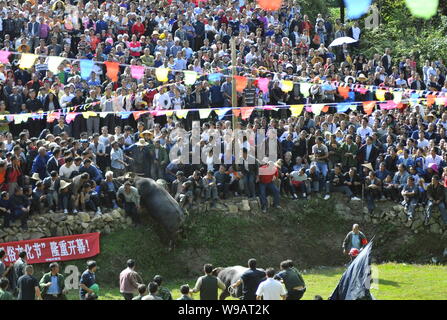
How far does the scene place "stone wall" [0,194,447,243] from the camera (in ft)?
75.0

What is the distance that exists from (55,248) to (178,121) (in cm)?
545

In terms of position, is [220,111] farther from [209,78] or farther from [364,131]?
[364,131]

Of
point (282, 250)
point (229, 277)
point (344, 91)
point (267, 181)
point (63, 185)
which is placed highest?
point (344, 91)

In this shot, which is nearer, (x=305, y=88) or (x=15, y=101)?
(x=15, y=101)

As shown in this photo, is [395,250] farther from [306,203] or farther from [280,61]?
[280,61]

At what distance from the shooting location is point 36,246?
74.7 ft

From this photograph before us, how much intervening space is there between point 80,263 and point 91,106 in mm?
4634

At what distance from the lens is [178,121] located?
26.6m

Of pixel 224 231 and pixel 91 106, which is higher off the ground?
pixel 91 106

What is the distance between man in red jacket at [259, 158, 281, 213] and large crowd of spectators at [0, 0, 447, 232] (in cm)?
3

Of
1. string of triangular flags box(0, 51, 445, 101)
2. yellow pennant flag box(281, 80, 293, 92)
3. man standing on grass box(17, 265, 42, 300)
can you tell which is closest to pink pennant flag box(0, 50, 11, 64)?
string of triangular flags box(0, 51, 445, 101)

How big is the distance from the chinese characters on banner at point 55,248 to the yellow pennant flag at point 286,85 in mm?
7846

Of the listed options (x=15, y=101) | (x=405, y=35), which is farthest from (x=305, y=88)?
(x=405, y=35)
